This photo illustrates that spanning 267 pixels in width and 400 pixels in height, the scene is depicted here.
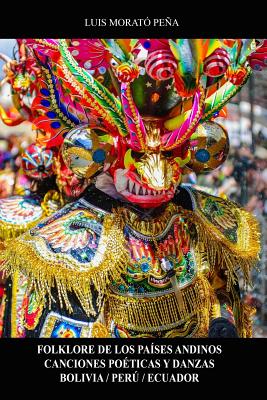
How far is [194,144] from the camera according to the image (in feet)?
9.95

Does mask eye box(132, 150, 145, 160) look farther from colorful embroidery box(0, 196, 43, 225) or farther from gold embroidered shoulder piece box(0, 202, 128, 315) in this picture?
colorful embroidery box(0, 196, 43, 225)

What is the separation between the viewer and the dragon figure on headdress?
107 inches

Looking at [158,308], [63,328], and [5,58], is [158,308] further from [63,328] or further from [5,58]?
[5,58]

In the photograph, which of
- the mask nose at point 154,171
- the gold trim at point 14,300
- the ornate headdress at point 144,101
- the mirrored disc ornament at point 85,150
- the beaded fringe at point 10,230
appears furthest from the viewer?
the beaded fringe at point 10,230

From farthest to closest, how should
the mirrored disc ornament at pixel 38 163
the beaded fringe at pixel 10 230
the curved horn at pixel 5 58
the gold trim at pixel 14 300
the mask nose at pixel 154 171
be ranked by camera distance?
the curved horn at pixel 5 58 < the mirrored disc ornament at pixel 38 163 < the beaded fringe at pixel 10 230 < the gold trim at pixel 14 300 < the mask nose at pixel 154 171

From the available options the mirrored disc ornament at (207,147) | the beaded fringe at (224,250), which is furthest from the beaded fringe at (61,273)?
the mirrored disc ornament at (207,147)

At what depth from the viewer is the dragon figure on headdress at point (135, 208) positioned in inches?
107

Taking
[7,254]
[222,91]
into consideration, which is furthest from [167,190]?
[7,254]

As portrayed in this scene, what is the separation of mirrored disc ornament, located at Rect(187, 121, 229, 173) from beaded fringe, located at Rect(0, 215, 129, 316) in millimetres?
527

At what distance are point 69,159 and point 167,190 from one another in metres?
0.41

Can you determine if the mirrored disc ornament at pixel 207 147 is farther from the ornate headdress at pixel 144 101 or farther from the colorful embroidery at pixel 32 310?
the colorful embroidery at pixel 32 310

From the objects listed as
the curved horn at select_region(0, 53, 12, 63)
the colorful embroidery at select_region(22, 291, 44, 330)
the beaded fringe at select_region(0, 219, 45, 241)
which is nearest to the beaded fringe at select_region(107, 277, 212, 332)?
the colorful embroidery at select_region(22, 291, 44, 330)

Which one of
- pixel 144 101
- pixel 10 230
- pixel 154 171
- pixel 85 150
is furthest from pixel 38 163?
pixel 154 171
